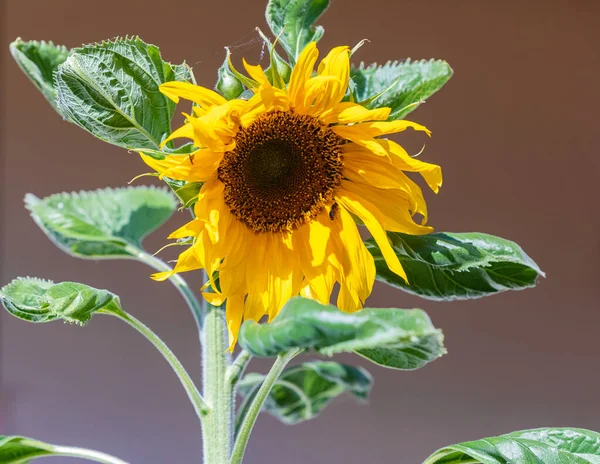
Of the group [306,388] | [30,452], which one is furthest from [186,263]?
[306,388]

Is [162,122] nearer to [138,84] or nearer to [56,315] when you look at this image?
[138,84]

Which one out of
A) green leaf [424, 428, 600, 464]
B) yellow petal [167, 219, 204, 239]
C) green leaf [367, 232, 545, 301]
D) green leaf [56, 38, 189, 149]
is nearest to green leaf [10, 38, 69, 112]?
green leaf [56, 38, 189, 149]

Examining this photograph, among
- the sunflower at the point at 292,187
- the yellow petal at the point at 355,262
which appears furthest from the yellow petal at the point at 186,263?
the yellow petal at the point at 355,262

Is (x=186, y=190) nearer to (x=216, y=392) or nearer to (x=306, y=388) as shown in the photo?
(x=216, y=392)

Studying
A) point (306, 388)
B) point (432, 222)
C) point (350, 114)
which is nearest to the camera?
point (350, 114)

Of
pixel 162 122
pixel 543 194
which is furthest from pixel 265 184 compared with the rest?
pixel 543 194

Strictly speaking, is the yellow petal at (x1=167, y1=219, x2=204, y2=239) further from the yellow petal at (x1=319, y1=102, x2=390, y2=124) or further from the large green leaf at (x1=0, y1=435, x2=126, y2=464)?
the large green leaf at (x1=0, y1=435, x2=126, y2=464)
